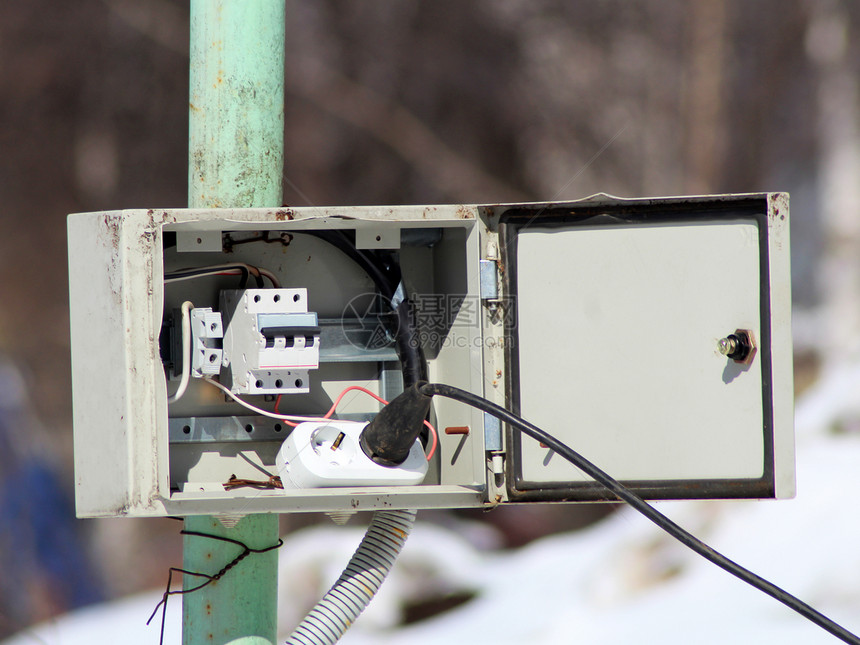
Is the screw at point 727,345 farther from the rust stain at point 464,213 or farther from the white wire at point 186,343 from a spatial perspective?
the white wire at point 186,343

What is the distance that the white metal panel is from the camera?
94 cm

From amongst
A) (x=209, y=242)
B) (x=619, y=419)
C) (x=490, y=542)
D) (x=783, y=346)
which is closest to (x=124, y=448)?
(x=209, y=242)

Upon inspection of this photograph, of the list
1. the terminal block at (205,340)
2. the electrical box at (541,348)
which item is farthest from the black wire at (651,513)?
the terminal block at (205,340)

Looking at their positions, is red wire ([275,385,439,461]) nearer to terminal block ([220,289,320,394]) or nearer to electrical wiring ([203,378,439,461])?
electrical wiring ([203,378,439,461])

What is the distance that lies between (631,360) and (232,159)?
1.89ft

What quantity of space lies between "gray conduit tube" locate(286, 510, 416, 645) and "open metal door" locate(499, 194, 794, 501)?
0.20m

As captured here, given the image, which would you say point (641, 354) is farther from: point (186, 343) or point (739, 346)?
point (186, 343)

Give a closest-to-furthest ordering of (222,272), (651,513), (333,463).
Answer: (651,513) → (333,463) → (222,272)

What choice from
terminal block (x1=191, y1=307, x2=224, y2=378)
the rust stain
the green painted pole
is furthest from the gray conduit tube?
the rust stain

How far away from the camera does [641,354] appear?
3.08ft

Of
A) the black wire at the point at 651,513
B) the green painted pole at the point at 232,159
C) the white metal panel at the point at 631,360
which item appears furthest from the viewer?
the green painted pole at the point at 232,159

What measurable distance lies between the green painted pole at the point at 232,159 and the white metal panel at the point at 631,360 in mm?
384

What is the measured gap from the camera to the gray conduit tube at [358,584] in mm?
999

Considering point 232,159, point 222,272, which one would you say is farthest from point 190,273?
point 232,159
